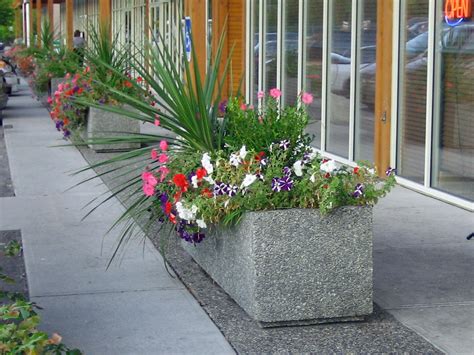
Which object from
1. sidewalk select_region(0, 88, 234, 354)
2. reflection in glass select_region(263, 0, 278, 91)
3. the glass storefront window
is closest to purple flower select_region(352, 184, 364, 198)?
sidewalk select_region(0, 88, 234, 354)

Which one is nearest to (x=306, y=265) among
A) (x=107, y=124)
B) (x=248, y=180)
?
(x=248, y=180)

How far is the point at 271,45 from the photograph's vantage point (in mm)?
16812

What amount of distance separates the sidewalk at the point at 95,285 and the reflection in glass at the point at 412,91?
3.20m

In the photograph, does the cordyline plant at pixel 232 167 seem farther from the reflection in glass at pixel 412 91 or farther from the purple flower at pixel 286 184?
the reflection in glass at pixel 412 91

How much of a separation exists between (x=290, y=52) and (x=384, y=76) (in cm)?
406

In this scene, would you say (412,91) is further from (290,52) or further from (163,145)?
(163,145)

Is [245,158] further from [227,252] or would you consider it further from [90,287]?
[90,287]

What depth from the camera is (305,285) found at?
20.3ft

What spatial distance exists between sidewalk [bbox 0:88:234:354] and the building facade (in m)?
1.59

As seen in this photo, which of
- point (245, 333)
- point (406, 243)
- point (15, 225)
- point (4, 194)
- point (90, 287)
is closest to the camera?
point (245, 333)

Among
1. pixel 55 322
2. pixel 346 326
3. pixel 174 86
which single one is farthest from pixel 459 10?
pixel 55 322

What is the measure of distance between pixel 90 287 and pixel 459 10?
483 cm

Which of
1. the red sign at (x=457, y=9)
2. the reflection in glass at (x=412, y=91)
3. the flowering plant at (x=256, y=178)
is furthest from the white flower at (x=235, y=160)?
the reflection in glass at (x=412, y=91)

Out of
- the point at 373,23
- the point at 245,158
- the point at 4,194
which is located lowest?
the point at 4,194
